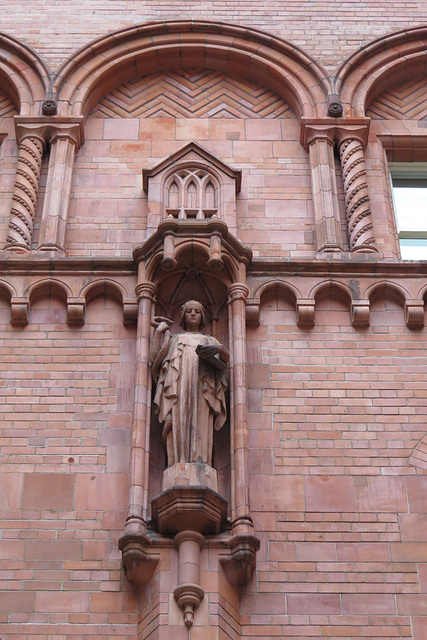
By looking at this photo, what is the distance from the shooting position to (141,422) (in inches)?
461

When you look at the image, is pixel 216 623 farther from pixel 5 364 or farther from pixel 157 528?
pixel 5 364

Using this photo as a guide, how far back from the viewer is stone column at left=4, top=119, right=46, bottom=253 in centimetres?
1391

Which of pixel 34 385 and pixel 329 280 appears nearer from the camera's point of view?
pixel 34 385

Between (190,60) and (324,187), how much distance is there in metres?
3.06

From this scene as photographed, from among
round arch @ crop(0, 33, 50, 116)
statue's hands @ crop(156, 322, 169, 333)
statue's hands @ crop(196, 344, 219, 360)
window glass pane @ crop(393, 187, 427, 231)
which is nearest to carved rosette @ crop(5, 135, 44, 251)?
round arch @ crop(0, 33, 50, 116)

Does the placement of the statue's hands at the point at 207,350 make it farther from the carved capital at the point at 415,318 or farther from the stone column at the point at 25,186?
the stone column at the point at 25,186

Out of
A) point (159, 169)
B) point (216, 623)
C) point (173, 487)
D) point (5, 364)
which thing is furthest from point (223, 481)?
point (159, 169)

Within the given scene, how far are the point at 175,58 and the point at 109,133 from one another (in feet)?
5.24

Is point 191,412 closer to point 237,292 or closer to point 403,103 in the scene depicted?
point 237,292

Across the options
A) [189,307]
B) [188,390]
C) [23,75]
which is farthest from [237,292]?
[23,75]

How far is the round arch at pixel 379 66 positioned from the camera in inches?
611

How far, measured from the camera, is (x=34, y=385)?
12.3 meters

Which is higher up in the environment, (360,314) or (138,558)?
(360,314)

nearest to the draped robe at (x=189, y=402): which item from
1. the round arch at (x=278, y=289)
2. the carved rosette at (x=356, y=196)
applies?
the round arch at (x=278, y=289)
